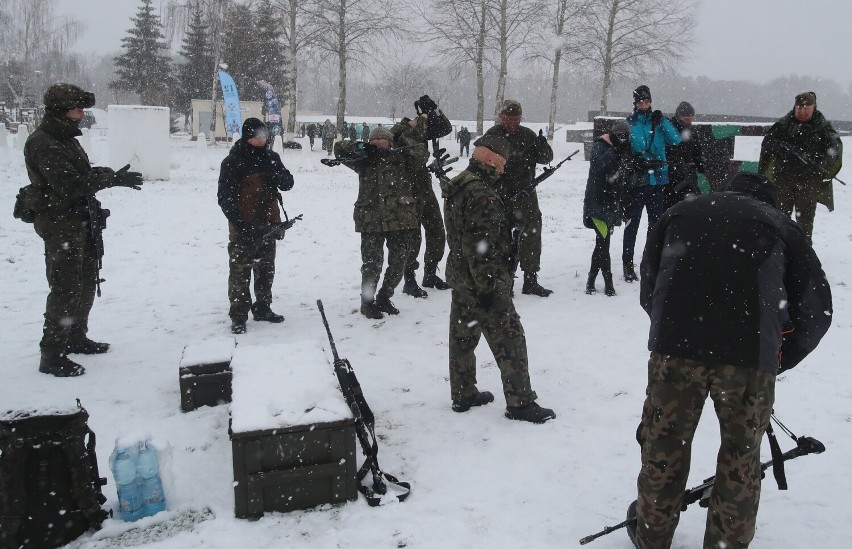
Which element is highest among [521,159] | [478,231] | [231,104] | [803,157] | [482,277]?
[231,104]

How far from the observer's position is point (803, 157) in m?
7.04

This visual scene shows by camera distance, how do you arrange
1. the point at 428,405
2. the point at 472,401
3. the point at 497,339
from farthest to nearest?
the point at 428,405 → the point at 472,401 → the point at 497,339

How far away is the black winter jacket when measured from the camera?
8.35 ft

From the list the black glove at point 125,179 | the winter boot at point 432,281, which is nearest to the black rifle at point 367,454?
the black glove at point 125,179

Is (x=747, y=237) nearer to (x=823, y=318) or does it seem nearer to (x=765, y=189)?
(x=765, y=189)

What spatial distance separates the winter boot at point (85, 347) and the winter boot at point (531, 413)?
3698mm

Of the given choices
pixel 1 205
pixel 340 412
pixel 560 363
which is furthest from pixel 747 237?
pixel 1 205

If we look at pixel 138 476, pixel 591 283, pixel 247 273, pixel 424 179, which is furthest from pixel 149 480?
pixel 591 283

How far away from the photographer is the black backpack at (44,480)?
304 centimetres

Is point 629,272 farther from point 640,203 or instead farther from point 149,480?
point 149,480

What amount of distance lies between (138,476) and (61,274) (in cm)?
241

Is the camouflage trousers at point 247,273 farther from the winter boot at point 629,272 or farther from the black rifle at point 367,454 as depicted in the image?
the winter boot at point 629,272

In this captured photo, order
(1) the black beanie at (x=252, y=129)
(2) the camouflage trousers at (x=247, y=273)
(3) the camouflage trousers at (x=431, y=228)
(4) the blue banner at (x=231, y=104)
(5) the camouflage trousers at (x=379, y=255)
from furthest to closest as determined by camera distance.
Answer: (4) the blue banner at (x=231, y=104)
(3) the camouflage trousers at (x=431, y=228)
(5) the camouflage trousers at (x=379, y=255)
(2) the camouflage trousers at (x=247, y=273)
(1) the black beanie at (x=252, y=129)

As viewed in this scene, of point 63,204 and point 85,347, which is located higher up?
point 63,204
